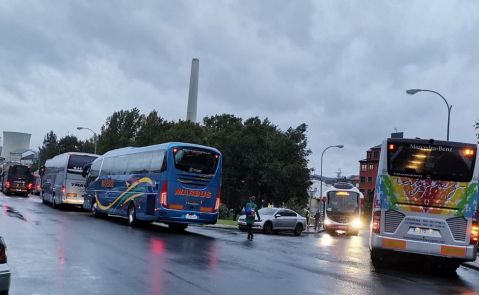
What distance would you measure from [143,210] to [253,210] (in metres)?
4.55

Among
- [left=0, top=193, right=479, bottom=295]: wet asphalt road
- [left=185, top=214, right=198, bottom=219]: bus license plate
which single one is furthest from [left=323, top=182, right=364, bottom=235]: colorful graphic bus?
[left=0, top=193, right=479, bottom=295]: wet asphalt road

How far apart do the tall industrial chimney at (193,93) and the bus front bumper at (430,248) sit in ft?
215

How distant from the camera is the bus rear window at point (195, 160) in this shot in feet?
69.0

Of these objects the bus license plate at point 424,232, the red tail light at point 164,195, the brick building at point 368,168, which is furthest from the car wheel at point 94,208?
the brick building at point 368,168

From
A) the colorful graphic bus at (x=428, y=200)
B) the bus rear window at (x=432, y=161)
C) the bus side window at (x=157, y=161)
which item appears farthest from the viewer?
the bus side window at (x=157, y=161)

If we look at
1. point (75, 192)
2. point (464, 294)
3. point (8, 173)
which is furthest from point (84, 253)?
point (8, 173)

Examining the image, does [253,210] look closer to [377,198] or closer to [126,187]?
[126,187]

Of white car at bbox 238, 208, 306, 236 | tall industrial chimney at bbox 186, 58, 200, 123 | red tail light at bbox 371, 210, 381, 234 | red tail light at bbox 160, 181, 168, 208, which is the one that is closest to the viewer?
red tail light at bbox 371, 210, 381, 234

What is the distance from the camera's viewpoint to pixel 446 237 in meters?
13.2

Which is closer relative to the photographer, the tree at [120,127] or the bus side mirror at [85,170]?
the bus side mirror at [85,170]

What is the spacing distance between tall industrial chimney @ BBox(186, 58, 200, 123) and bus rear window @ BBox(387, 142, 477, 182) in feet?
213

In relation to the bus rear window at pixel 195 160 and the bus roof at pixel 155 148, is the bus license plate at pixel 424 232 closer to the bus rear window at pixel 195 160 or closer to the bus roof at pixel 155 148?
the bus rear window at pixel 195 160

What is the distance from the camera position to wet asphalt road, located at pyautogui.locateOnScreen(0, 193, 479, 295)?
29.7 feet

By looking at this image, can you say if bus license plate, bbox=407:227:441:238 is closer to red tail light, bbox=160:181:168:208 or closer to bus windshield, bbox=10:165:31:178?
red tail light, bbox=160:181:168:208
